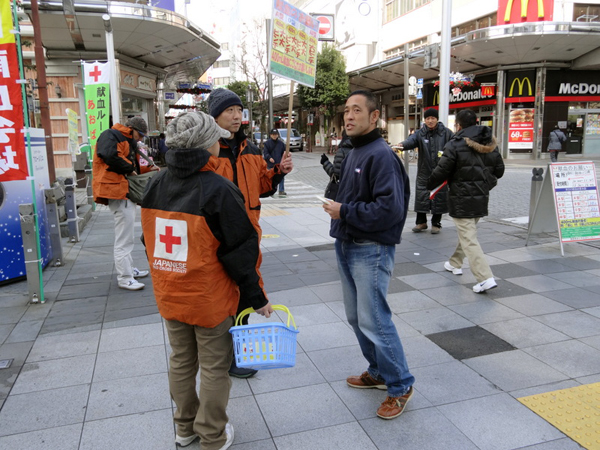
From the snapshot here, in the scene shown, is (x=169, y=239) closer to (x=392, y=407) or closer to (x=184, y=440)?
(x=184, y=440)

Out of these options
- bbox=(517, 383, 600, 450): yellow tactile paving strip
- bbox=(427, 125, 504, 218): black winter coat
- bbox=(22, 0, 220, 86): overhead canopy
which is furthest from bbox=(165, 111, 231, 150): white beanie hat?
bbox=(22, 0, 220, 86): overhead canopy

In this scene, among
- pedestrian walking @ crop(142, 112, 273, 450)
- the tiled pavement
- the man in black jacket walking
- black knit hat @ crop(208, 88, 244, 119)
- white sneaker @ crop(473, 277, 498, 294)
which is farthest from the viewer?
the man in black jacket walking

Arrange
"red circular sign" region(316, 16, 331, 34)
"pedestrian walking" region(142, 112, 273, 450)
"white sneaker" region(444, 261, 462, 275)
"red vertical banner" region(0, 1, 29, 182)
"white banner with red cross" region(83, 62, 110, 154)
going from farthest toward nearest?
"red circular sign" region(316, 16, 331, 34), "white banner with red cross" region(83, 62, 110, 154), "white sneaker" region(444, 261, 462, 275), "red vertical banner" region(0, 1, 29, 182), "pedestrian walking" region(142, 112, 273, 450)

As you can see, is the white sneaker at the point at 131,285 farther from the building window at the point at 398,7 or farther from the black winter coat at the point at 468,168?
the building window at the point at 398,7

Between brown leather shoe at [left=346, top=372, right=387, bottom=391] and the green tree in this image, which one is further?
the green tree

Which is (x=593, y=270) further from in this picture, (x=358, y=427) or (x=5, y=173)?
(x=5, y=173)

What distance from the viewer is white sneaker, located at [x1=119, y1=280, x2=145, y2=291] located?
534cm

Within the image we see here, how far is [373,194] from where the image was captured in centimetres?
271

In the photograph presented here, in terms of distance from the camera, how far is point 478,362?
3.53 m

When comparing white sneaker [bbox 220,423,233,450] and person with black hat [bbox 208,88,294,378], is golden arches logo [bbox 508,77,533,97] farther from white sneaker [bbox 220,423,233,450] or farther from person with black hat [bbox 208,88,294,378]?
white sneaker [bbox 220,423,233,450]

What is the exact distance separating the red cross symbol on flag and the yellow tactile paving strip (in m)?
2.27

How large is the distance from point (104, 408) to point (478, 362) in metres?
2.56

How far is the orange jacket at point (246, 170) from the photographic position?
3.17 m

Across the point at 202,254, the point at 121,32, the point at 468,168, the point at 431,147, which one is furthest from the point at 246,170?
the point at 121,32
